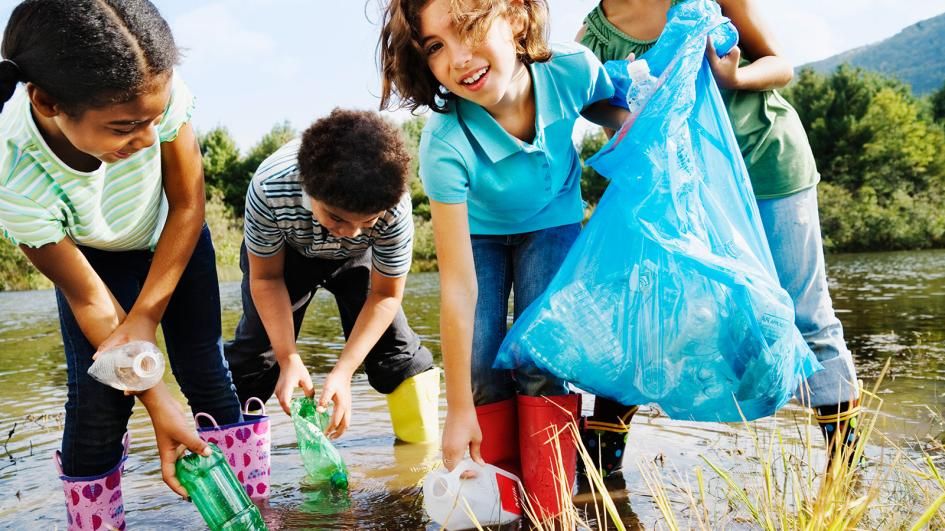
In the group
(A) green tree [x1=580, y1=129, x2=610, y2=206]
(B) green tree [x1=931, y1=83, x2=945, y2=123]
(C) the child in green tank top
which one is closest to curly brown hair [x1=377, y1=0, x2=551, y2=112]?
(C) the child in green tank top

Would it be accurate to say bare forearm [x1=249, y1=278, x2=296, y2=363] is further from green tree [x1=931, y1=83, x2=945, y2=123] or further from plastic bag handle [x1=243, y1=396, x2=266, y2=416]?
green tree [x1=931, y1=83, x2=945, y2=123]

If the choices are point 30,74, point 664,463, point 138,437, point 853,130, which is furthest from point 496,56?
point 853,130

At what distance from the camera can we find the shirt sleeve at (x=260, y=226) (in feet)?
9.68

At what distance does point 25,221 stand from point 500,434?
1545 millimetres

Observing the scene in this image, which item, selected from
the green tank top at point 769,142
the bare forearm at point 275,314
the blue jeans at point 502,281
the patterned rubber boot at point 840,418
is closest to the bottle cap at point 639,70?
the green tank top at point 769,142

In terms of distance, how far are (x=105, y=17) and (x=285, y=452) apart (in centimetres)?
233

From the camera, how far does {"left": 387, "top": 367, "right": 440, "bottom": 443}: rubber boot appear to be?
3648 millimetres

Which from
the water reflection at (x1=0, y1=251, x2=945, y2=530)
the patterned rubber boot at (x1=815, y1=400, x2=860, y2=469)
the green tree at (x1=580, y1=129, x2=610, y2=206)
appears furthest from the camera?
the green tree at (x1=580, y1=129, x2=610, y2=206)

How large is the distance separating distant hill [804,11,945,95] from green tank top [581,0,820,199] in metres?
141

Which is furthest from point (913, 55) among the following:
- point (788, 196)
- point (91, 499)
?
point (91, 499)

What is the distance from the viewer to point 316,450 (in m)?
3.28

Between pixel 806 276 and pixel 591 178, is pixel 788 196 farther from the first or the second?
pixel 591 178

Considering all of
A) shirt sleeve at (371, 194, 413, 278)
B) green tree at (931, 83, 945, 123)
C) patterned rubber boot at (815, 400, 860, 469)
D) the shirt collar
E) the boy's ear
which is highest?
green tree at (931, 83, 945, 123)

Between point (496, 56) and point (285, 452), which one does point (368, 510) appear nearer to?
point (285, 452)
